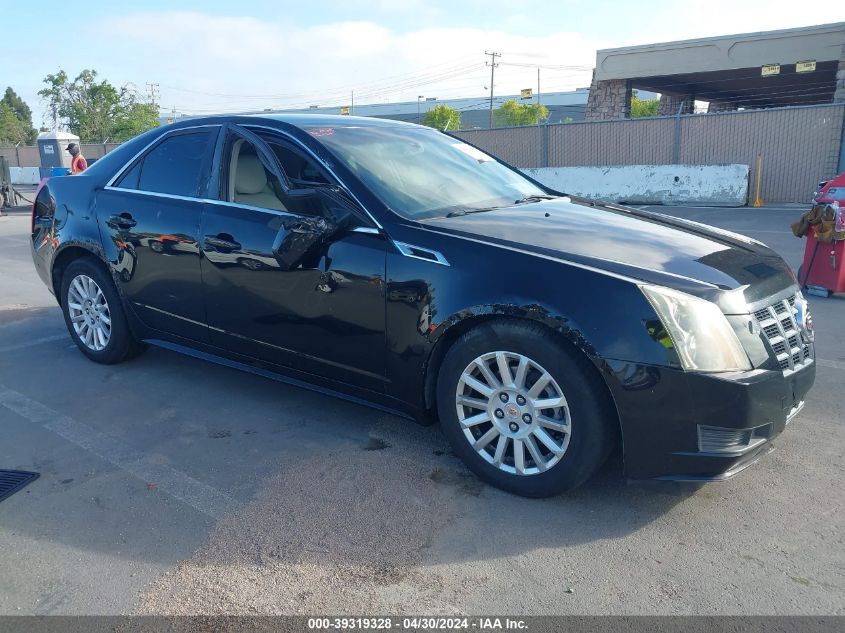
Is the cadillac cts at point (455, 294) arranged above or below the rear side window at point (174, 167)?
below

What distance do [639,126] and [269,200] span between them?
60.6 ft

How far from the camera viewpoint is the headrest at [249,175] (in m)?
4.09

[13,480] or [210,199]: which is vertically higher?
[210,199]

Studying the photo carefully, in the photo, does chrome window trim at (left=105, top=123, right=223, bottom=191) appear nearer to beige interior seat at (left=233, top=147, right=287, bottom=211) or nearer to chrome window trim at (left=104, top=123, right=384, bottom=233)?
chrome window trim at (left=104, top=123, right=384, bottom=233)

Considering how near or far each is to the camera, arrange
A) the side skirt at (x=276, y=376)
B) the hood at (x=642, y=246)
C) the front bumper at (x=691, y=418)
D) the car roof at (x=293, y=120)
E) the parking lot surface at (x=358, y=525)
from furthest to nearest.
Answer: the car roof at (x=293, y=120), the side skirt at (x=276, y=376), the hood at (x=642, y=246), the front bumper at (x=691, y=418), the parking lot surface at (x=358, y=525)

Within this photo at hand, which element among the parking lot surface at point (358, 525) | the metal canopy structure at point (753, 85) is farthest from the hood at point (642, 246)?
the metal canopy structure at point (753, 85)

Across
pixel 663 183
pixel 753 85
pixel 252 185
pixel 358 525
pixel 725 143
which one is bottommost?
pixel 358 525

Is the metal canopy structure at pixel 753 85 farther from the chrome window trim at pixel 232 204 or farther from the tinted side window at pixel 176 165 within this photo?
the chrome window trim at pixel 232 204

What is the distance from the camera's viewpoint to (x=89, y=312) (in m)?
5.24

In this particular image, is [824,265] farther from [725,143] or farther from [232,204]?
[725,143]

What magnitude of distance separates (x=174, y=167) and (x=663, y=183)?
1613 centimetres

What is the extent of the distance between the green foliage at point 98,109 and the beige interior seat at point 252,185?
42331 mm

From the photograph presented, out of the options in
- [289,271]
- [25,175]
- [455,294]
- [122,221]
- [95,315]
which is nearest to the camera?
[455,294]

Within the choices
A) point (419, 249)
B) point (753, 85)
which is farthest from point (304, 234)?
point (753, 85)
